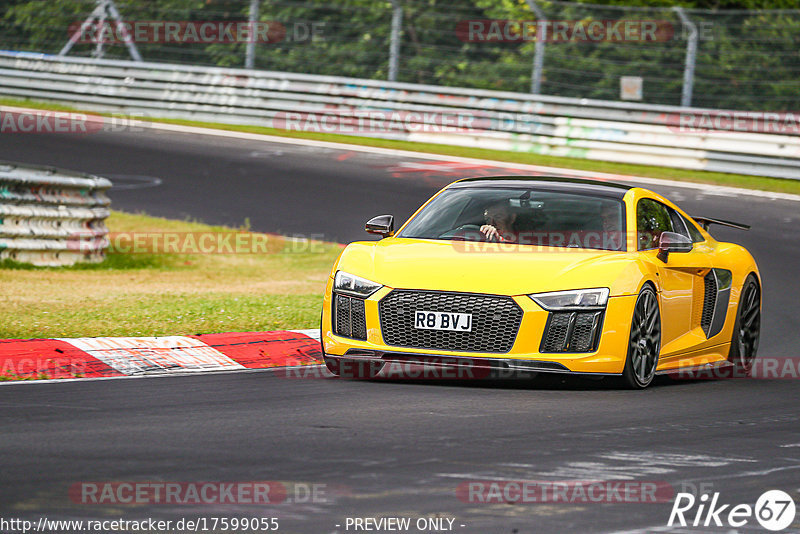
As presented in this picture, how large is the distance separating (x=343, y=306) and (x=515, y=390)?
1.19 meters

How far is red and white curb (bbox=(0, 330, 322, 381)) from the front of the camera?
9.17m

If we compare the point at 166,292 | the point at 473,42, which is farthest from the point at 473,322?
the point at 473,42

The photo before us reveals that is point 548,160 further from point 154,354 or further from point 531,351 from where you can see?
point 531,351

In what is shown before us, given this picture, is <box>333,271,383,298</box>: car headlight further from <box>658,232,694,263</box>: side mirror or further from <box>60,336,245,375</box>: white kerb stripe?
<box>658,232,694,263</box>: side mirror

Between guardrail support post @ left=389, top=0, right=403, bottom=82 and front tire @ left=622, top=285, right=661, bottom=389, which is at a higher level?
guardrail support post @ left=389, top=0, right=403, bottom=82

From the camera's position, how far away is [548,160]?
24.5 meters

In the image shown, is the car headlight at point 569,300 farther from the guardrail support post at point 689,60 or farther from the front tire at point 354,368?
the guardrail support post at point 689,60

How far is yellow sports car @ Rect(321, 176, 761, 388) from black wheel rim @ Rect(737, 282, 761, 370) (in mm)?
259

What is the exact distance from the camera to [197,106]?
2842 centimetres

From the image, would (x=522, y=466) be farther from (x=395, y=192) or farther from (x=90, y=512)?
(x=395, y=192)

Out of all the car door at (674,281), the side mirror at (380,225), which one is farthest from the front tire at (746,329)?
the side mirror at (380,225)

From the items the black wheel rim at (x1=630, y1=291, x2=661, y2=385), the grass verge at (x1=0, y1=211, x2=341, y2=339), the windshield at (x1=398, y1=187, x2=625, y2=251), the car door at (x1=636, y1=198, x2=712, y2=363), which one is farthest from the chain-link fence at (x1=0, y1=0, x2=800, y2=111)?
the black wheel rim at (x1=630, y1=291, x2=661, y2=385)

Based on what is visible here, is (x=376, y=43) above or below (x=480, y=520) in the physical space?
above

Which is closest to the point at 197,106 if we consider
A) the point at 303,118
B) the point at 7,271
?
the point at 303,118
